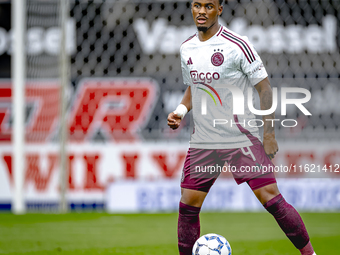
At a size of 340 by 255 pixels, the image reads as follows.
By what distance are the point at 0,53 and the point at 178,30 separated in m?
2.31

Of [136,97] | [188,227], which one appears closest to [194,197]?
[188,227]

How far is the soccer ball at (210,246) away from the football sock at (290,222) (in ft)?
1.08

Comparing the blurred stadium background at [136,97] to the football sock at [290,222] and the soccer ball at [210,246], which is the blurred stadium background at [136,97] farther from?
the football sock at [290,222]

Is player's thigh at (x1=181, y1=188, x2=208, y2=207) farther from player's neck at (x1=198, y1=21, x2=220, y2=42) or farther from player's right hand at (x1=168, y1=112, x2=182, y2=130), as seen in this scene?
player's neck at (x1=198, y1=21, x2=220, y2=42)

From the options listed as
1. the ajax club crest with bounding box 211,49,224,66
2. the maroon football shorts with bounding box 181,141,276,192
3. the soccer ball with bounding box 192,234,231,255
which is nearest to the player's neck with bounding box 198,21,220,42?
the ajax club crest with bounding box 211,49,224,66

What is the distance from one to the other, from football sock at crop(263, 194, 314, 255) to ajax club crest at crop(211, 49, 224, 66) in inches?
27.7

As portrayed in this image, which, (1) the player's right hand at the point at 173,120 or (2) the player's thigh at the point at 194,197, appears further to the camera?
(2) the player's thigh at the point at 194,197

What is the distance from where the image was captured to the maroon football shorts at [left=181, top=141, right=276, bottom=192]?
2.57 m

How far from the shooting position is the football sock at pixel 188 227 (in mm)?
2682

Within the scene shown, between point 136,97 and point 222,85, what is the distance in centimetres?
411

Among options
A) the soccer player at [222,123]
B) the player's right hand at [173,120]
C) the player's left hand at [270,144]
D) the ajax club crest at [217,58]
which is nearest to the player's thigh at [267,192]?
the soccer player at [222,123]

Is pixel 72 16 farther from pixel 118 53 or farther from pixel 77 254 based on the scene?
pixel 77 254

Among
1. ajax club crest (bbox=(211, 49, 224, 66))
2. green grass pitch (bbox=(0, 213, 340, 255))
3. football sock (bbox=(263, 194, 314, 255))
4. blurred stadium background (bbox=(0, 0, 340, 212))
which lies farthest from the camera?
blurred stadium background (bbox=(0, 0, 340, 212))

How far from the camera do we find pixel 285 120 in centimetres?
659
